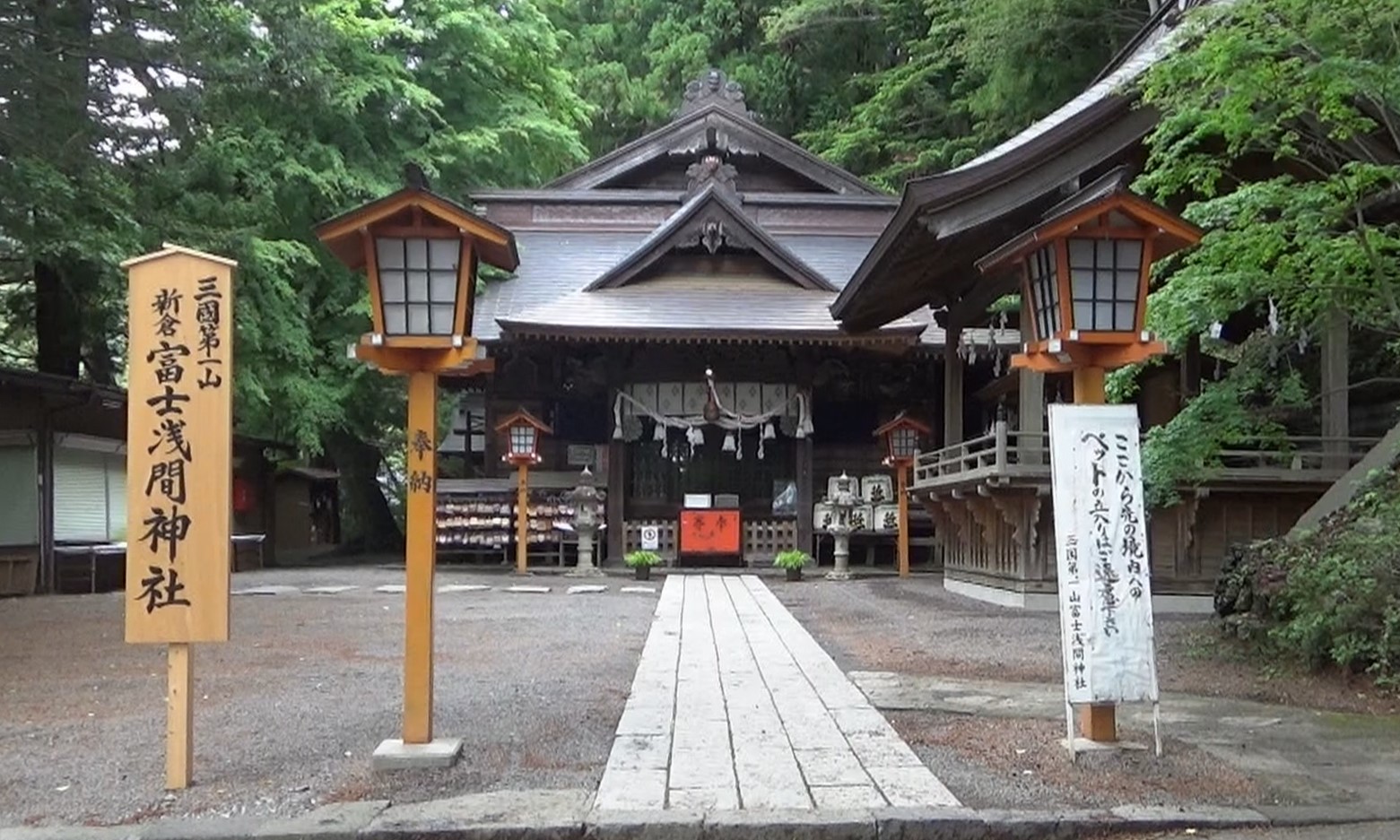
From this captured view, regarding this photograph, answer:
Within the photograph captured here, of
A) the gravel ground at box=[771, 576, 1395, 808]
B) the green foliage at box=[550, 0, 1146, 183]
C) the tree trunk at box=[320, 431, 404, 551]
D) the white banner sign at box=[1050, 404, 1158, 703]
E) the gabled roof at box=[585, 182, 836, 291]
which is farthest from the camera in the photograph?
the tree trunk at box=[320, 431, 404, 551]

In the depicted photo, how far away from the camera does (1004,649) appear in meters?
9.45

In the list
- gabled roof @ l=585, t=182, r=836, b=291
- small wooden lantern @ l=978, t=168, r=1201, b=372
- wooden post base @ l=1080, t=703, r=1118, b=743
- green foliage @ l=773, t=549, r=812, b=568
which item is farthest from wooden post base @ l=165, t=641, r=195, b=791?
gabled roof @ l=585, t=182, r=836, b=291

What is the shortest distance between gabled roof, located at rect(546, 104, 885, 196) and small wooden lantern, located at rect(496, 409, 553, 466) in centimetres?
847

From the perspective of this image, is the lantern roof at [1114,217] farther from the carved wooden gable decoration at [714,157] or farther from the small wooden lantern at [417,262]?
the carved wooden gable decoration at [714,157]

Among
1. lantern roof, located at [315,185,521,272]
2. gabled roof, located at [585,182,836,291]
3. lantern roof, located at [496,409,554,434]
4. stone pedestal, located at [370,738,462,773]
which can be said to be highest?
gabled roof, located at [585,182,836,291]

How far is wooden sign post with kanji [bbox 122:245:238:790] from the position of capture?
205 inches

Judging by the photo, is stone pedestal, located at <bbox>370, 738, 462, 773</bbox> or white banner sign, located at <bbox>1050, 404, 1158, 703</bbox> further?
white banner sign, located at <bbox>1050, 404, 1158, 703</bbox>

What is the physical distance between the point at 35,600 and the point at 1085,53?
20.1 metres

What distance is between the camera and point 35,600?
14.5 meters

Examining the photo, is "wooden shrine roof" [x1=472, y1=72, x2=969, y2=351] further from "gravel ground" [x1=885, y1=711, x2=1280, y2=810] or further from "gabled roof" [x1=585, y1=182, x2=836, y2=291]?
"gravel ground" [x1=885, y1=711, x2=1280, y2=810]

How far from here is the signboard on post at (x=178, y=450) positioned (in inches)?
205

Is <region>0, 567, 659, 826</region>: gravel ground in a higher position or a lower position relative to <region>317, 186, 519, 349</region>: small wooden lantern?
lower

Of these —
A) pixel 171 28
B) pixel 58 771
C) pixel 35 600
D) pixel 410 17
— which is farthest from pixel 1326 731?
pixel 410 17

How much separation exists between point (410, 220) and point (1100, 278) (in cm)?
357
